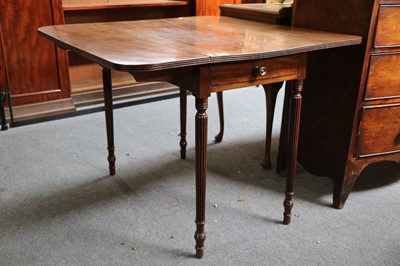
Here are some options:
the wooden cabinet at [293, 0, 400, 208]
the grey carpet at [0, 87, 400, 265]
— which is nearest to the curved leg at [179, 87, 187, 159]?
the grey carpet at [0, 87, 400, 265]

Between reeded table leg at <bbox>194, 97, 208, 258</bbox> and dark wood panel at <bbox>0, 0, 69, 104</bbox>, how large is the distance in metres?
1.89

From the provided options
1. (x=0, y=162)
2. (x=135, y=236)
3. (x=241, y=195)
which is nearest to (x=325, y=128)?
(x=241, y=195)

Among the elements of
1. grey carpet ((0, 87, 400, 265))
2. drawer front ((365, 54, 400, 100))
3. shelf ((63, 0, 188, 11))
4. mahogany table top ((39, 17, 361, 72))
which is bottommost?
grey carpet ((0, 87, 400, 265))

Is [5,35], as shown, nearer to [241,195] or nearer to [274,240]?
[241,195]

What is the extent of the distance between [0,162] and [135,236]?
42.3 inches

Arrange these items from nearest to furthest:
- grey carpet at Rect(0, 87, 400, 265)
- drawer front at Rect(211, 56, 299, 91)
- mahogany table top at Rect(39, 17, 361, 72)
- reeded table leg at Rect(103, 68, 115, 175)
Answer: mahogany table top at Rect(39, 17, 361, 72) → drawer front at Rect(211, 56, 299, 91) → grey carpet at Rect(0, 87, 400, 265) → reeded table leg at Rect(103, 68, 115, 175)

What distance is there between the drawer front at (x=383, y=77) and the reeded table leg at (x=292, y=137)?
0.34 metres

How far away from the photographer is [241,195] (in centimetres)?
204

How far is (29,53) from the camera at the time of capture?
285 cm

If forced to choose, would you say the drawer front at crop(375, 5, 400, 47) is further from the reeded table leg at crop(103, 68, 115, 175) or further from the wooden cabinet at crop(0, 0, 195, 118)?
the wooden cabinet at crop(0, 0, 195, 118)

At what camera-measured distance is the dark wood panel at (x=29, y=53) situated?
2.73 meters

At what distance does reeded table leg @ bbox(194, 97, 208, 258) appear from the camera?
1392 millimetres

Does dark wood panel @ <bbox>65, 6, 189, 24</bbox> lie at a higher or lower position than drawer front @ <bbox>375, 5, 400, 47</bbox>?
lower

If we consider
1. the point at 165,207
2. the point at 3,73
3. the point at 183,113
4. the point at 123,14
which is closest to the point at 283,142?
the point at 183,113
